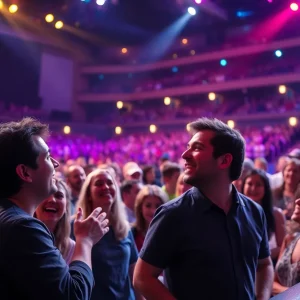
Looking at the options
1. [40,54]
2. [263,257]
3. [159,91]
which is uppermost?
[40,54]

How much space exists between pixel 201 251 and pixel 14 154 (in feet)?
2.62

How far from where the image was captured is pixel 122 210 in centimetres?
294

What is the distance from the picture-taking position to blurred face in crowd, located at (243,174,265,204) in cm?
355

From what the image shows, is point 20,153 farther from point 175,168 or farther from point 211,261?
point 175,168

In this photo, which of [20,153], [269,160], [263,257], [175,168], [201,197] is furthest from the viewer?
[269,160]

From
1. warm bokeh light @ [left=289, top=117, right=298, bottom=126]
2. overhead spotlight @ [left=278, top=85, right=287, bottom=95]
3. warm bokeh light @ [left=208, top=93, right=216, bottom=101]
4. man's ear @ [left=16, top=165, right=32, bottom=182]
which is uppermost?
warm bokeh light @ [left=208, top=93, right=216, bottom=101]

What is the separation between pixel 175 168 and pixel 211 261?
3.49 meters

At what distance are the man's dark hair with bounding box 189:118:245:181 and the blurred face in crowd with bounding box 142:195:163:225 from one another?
1.57 m

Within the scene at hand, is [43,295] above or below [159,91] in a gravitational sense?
below

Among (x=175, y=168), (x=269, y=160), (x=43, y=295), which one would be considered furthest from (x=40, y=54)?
(x=43, y=295)

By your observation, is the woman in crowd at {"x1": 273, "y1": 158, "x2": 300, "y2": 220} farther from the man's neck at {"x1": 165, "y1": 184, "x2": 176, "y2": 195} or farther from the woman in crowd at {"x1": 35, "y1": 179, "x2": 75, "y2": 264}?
the woman in crowd at {"x1": 35, "y1": 179, "x2": 75, "y2": 264}

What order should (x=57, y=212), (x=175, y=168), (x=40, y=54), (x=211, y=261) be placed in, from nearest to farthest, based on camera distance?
(x=211, y=261) < (x=57, y=212) < (x=175, y=168) < (x=40, y=54)

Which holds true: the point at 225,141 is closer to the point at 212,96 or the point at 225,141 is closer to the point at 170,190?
the point at 170,190

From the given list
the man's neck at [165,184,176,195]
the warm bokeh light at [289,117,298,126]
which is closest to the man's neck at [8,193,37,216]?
the man's neck at [165,184,176,195]
